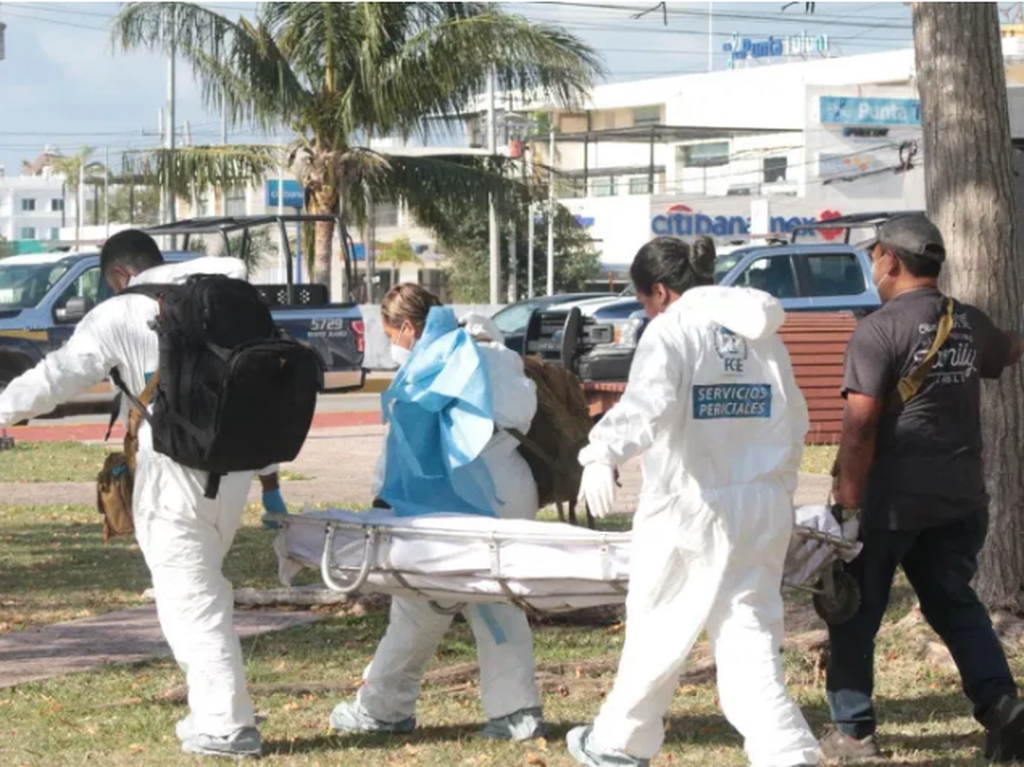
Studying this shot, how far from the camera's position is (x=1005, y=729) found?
5719mm

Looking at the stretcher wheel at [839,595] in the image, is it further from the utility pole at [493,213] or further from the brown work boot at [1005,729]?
the utility pole at [493,213]

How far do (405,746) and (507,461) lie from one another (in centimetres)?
106

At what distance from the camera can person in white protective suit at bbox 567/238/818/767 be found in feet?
16.3

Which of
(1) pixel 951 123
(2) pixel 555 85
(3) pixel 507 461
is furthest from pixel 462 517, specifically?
(2) pixel 555 85

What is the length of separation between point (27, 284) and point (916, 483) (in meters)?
16.0

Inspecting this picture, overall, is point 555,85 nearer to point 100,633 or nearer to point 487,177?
point 487,177

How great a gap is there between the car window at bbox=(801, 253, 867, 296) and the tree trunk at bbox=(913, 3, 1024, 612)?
13.3m

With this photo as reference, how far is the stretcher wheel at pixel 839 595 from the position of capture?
566cm

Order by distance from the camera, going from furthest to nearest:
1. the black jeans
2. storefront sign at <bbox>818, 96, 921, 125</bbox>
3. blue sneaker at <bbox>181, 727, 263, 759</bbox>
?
storefront sign at <bbox>818, 96, 921, 125</bbox>, blue sneaker at <bbox>181, 727, 263, 759</bbox>, the black jeans

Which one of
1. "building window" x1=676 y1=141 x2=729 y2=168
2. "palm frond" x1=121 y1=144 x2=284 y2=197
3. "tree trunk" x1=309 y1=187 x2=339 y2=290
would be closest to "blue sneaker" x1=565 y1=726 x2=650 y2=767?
"tree trunk" x1=309 y1=187 x2=339 y2=290

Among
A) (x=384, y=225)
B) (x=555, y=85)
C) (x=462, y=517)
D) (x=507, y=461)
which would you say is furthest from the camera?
(x=384, y=225)

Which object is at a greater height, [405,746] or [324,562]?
[324,562]

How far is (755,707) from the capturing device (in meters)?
4.98

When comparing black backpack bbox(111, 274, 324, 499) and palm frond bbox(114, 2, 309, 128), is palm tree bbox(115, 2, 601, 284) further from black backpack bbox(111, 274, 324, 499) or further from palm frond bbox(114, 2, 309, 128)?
black backpack bbox(111, 274, 324, 499)
